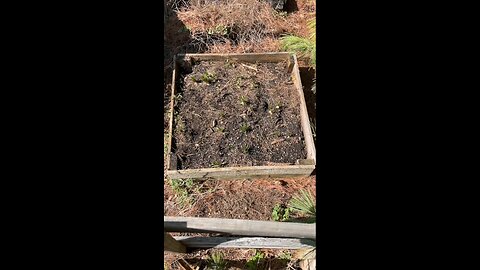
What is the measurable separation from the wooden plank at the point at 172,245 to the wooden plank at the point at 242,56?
2.39m

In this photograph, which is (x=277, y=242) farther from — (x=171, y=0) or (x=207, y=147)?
(x=171, y=0)

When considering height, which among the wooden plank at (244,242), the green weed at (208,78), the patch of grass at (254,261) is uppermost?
the green weed at (208,78)

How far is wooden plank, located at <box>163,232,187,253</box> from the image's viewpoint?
224 centimetres

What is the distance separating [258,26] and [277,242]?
10.3ft

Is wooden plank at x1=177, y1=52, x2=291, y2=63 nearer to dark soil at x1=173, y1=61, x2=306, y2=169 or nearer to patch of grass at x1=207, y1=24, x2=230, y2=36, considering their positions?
dark soil at x1=173, y1=61, x2=306, y2=169

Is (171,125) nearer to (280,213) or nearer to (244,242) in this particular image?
(280,213)

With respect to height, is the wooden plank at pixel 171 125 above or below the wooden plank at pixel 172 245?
above

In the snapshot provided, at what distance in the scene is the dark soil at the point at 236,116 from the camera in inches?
142

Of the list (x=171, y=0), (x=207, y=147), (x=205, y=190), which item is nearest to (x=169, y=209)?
(x=205, y=190)

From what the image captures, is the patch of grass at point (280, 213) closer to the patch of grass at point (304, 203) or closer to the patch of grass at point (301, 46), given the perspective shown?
the patch of grass at point (304, 203)

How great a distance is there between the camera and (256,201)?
339cm

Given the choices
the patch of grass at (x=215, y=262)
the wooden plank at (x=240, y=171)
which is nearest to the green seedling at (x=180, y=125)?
the wooden plank at (x=240, y=171)

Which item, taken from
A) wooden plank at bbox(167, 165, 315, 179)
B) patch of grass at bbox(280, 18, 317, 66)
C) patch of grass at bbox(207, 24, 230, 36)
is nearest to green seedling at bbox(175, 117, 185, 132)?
wooden plank at bbox(167, 165, 315, 179)

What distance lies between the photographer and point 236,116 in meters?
3.89
